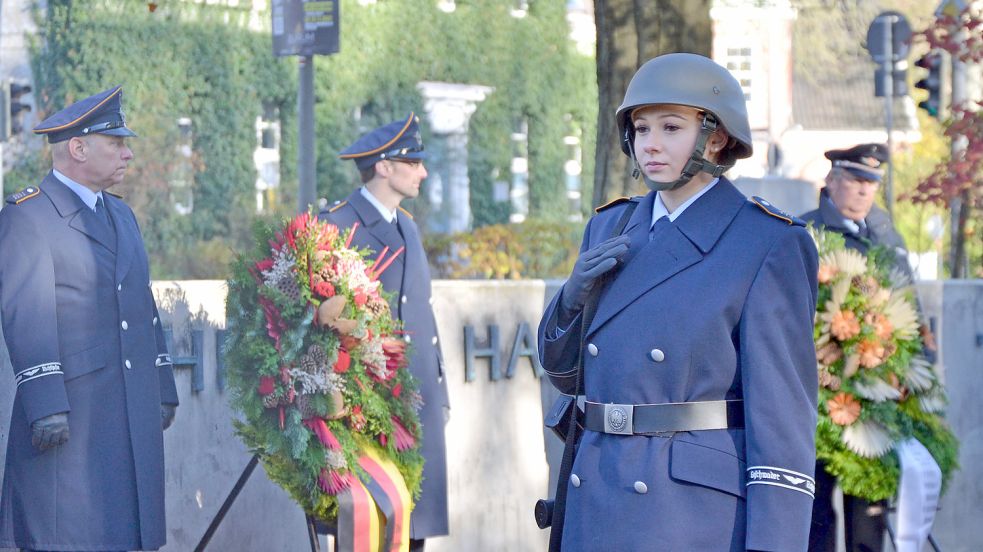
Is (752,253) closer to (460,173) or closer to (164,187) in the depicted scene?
(164,187)

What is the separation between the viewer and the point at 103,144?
639 cm

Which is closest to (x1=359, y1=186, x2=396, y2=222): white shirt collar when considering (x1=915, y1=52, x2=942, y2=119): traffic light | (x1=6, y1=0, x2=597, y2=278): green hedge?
(x1=915, y1=52, x2=942, y2=119): traffic light

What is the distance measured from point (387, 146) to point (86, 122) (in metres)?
1.98

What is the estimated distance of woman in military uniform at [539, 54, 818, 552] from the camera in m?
3.99

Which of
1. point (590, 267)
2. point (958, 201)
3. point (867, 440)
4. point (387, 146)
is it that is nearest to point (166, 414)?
point (387, 146)

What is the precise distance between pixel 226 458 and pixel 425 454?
0.93 metres

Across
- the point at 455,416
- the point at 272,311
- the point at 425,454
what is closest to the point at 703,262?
the point at 272,311

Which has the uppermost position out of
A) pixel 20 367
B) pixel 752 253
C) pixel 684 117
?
pixel 684 117

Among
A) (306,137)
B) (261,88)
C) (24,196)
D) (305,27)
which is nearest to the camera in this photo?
(24,196)

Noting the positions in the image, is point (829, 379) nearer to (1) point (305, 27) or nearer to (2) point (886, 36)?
(1) point (305, 27)

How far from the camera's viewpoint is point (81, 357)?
618 centimetres

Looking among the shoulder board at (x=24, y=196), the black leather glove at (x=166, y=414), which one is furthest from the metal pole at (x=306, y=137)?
the shoulder board at (x=24, y=196)

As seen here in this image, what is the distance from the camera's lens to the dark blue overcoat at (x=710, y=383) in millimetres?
3977

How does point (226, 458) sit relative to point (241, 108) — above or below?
below
